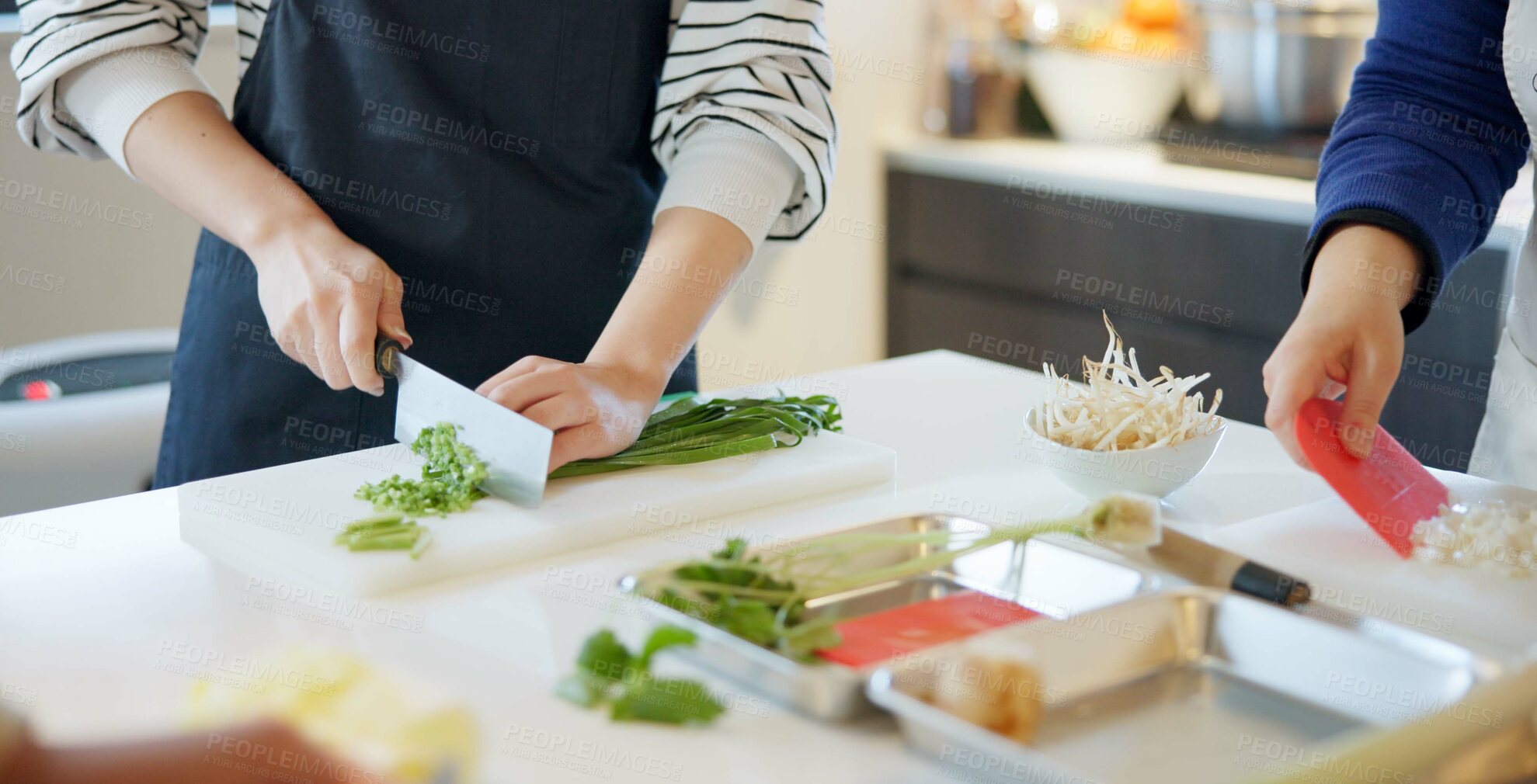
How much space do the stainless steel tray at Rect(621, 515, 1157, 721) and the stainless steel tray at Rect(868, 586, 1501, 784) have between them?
0.10ft

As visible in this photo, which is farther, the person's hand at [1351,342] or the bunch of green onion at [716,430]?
the bunch of green onion at [716,430]

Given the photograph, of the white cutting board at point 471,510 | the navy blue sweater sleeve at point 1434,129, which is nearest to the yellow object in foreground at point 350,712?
the white cutting board at point 471,510

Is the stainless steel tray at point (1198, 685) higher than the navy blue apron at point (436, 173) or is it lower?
lower

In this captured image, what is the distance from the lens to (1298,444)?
96cm

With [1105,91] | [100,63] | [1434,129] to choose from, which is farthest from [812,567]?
[1105,91]

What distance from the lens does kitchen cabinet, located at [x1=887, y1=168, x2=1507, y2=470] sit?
2090mm

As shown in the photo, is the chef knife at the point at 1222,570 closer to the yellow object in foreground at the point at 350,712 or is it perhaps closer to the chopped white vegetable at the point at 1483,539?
the chopped white vegetable at the point at 1483,539

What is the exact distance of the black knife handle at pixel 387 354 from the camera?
1068 mm

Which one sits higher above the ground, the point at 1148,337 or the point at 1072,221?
the point at 1072,221

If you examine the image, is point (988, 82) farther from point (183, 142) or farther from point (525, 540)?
point (525, 540)

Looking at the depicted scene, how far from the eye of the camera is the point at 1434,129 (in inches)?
45.9

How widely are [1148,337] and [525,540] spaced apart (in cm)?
184

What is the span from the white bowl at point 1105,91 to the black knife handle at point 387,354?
2.06m

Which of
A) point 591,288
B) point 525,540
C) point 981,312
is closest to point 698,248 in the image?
point 591,288
